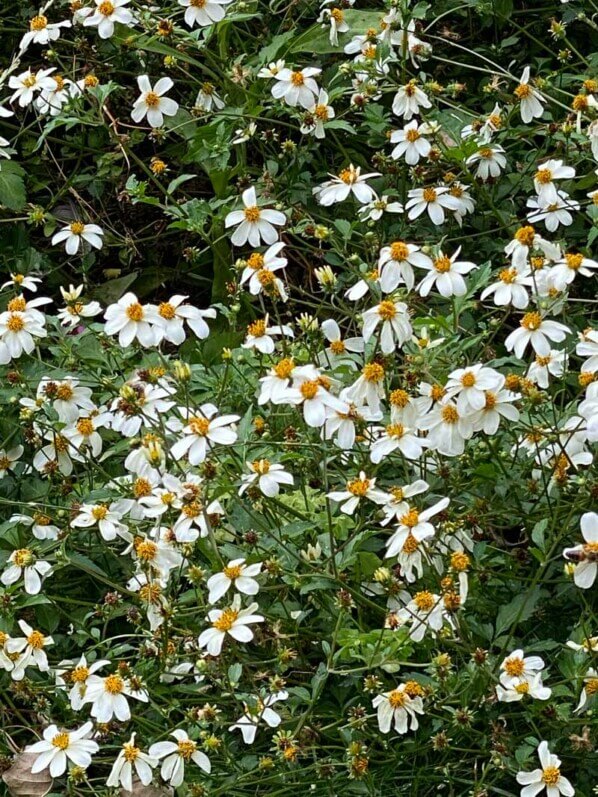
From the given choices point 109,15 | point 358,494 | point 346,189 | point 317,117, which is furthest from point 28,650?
point 109,15

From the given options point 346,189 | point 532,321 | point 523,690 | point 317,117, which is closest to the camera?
point 523,690

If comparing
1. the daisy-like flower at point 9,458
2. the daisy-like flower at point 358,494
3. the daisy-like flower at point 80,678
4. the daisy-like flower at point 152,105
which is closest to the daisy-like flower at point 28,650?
the daisy-like flower at point 80,678

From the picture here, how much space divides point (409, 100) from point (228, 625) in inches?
57.5

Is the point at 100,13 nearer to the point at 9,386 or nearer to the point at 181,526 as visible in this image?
the point at 9,386

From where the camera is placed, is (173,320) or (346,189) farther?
(346,189)

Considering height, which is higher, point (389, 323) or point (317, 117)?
point (389, 323)

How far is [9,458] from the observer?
283 centimetres

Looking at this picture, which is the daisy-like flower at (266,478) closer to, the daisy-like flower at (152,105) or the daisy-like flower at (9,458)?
the daisy-like flower at (9,458)

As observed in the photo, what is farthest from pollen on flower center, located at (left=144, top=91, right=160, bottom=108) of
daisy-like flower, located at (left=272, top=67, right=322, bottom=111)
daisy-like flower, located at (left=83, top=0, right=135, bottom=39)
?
daisy-like flower, located at (left=272, top=67, right=322, bottom=111)

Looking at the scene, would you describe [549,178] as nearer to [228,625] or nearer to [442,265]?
[442,265]

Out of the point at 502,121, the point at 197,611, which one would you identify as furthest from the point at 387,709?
the point at 502,121

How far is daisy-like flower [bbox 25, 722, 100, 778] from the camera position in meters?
2.20

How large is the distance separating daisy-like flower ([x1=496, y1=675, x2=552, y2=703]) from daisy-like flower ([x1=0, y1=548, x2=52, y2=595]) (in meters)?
0.89

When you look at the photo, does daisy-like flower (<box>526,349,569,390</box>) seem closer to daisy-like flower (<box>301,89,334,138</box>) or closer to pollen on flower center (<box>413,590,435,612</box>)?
pollen on flower center (<box>413,590,435,612</box>)
